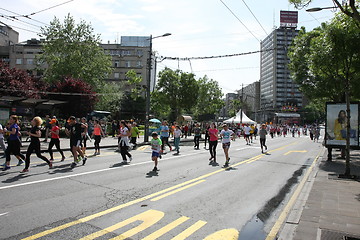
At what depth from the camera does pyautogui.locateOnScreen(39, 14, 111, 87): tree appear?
36281 mm

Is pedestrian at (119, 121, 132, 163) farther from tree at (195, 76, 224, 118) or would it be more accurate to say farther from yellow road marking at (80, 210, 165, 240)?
tree at (195, 76, 224, 118)

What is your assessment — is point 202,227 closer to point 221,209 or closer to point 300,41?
point 221,209

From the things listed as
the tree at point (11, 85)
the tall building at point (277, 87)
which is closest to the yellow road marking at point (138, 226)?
the tree at point (11, 85)

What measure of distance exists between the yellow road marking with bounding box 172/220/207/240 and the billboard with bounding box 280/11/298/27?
13833cm

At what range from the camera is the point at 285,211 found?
211 inches

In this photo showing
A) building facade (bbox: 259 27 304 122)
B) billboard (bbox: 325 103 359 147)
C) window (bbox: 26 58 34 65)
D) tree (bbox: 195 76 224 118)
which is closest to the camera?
billboard (bbox: 325 103 359 147)

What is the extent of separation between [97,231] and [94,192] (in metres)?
2.28

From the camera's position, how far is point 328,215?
4.89 m

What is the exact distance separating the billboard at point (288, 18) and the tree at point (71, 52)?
366 feet

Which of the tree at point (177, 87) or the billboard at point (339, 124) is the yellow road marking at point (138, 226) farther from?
the tree at point (177, 87)

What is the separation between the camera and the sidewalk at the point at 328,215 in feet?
13.3

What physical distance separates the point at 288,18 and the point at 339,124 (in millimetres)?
130588

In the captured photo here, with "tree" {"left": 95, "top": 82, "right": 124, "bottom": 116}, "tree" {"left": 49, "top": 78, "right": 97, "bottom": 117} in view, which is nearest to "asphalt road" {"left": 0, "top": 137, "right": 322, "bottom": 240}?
"tree" {"left": 49, "top": 78, "right": 97, "bottom": 117}

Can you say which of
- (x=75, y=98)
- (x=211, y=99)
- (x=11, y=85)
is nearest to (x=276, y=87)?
(x=211, y=99)
